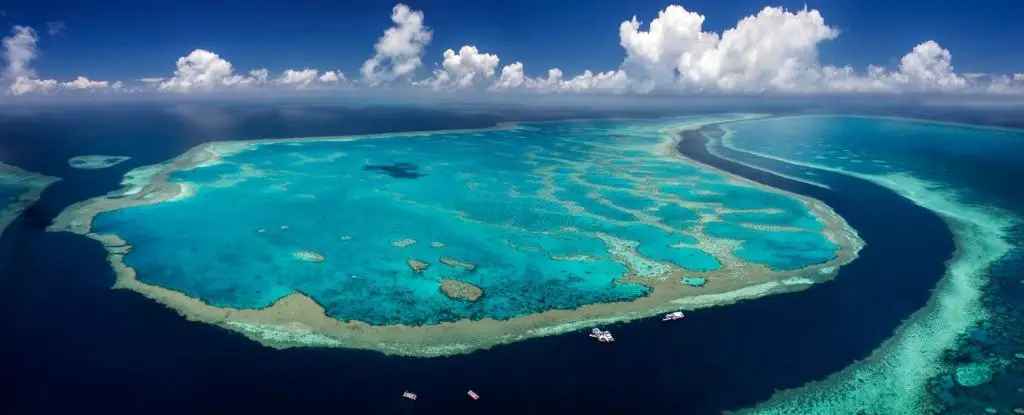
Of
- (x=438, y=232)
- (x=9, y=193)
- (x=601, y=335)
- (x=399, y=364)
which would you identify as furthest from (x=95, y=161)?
(x=601, y=335)

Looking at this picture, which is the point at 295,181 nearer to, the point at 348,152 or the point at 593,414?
the point at 348,152

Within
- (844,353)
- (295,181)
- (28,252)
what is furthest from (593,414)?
(295,181)

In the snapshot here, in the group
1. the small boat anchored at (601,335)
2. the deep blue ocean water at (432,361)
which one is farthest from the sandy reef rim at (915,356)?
the small boat anchored at (601,335)

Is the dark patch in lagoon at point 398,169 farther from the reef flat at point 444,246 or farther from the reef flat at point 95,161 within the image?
the reef flat at point 95,161

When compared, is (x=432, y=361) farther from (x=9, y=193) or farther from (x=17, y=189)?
(x=17, y=189)

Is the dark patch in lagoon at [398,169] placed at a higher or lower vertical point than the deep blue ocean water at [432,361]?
higher

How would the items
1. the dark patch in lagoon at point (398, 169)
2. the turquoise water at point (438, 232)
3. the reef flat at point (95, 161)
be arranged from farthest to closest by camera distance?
1. the reef flat at point (95, 161)
2. the dark patch in lagoon at point (398, 169)
3. the turquoise water at point (438, 232)
